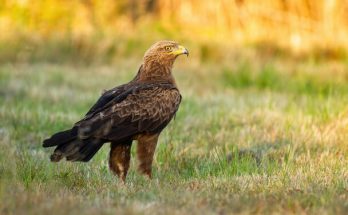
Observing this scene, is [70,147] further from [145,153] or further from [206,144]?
[206,144]

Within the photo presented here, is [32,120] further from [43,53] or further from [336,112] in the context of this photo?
[43,53]

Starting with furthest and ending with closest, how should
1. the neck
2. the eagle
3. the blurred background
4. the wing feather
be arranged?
the neck, the wing feather, the eagle, the blurred background

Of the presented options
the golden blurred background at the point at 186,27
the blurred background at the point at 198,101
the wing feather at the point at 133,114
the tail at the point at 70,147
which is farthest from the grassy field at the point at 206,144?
the golden blurred background at the point at 186,27

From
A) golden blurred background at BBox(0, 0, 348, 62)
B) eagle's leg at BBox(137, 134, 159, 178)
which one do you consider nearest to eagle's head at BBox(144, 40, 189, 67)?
eagle's leg at BBox(137, 134, 159, 178)

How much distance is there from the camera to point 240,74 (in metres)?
12.3

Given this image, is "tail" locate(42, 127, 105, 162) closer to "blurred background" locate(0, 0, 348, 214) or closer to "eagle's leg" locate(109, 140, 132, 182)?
"blurred background" locate(0, 0, 348, 214)

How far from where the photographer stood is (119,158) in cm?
636

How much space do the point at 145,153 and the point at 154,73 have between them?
77 cm

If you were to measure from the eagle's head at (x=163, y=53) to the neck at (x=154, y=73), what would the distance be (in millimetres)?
26

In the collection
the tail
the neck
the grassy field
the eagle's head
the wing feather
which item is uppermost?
the eagle's head

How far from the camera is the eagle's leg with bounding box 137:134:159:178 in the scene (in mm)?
6348

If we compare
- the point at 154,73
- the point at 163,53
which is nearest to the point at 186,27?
the point at 163,53

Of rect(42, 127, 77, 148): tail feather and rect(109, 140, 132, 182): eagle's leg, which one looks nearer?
rect(42, 127, 77, 148): tail feather

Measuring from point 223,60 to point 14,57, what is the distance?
137 inches
